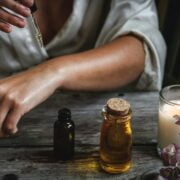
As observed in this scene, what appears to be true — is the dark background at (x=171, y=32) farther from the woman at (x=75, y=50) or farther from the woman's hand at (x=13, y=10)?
the woman's hand at (x=13, y=10)

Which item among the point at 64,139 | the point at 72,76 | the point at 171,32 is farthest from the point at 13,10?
the point at 171,32

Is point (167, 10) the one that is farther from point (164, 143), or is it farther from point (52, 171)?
point (52, 171)

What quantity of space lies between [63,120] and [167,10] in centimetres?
84

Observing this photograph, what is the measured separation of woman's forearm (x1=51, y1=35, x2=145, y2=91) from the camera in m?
0.90

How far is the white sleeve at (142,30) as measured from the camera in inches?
40.3

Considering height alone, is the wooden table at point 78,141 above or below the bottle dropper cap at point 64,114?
below

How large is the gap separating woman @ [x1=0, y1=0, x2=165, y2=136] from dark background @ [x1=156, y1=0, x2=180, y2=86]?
1.14 ft

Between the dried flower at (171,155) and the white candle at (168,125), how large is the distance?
13 millimetres

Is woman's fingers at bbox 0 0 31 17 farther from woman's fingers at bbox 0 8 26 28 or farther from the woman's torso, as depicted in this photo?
the woman's torso

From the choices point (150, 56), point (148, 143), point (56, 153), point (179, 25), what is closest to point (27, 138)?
point (56, 153)

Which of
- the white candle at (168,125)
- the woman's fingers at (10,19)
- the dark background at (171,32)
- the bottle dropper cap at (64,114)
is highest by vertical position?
the woman's fingers at (10,19)

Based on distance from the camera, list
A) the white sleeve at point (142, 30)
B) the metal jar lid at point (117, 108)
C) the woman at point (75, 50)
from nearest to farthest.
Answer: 1. the metal jar lid at point (117, 108)
2. the woman at point (75, 50)
3. the white sleeve at point (142, 30)

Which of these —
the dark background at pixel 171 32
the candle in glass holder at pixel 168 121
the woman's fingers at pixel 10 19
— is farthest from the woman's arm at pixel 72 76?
the dark background at pixel 171 32

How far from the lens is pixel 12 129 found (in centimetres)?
75
